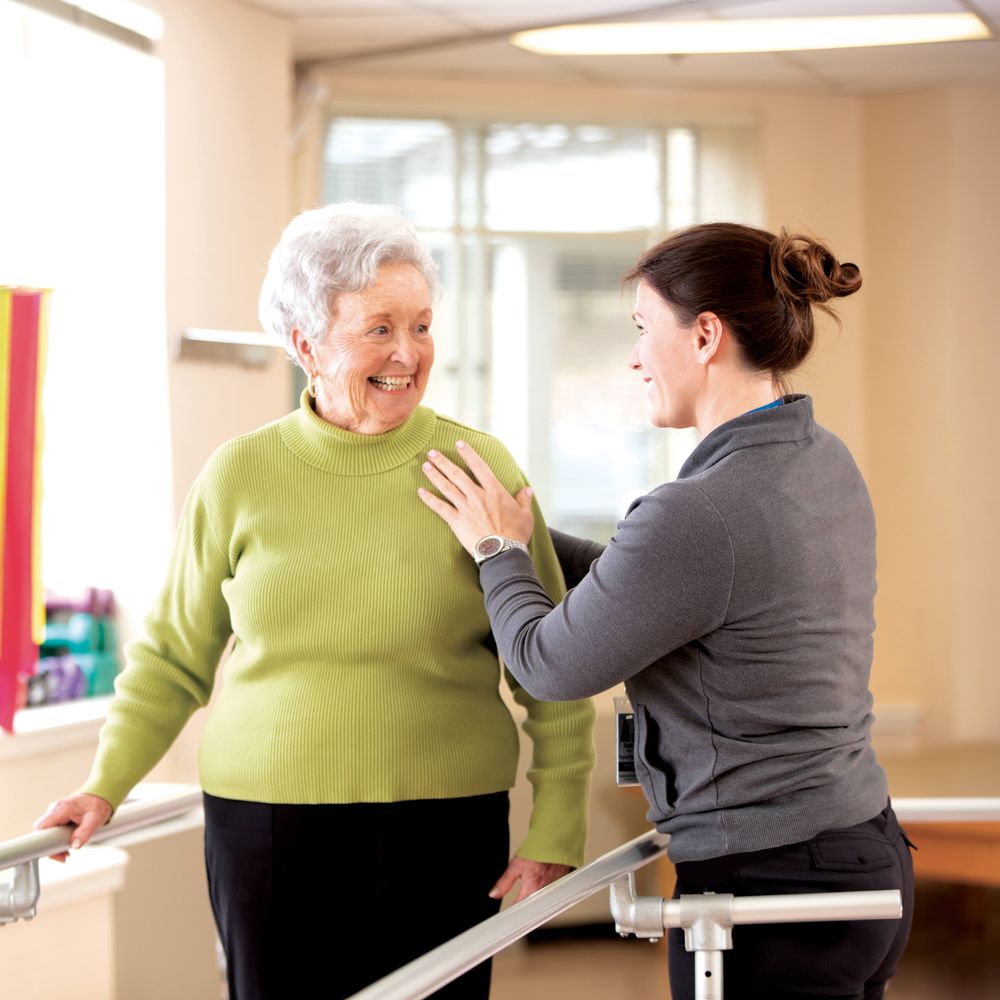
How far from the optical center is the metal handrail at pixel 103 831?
148 cm

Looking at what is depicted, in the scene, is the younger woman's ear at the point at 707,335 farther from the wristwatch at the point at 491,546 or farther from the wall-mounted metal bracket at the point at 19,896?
the wall-mounted metal bracket at the point at 19,896

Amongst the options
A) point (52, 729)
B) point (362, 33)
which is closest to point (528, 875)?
point (52, 729)

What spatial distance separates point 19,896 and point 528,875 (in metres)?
0.58

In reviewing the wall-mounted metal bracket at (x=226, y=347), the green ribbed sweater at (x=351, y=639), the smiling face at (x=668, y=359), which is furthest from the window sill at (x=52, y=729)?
the smiling face at (x=668, y=359)

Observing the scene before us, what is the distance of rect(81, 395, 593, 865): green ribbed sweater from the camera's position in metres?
1.58

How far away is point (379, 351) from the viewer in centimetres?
160

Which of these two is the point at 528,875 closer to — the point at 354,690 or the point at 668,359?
the point at 354,690

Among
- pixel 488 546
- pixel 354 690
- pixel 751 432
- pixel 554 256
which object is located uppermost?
pixel 554 256

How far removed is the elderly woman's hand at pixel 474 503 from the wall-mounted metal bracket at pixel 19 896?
1.99ft

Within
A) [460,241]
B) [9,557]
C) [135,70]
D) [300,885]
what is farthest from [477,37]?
[300,885]

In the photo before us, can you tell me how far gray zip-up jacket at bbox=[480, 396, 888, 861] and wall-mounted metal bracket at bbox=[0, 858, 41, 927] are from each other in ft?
1.99

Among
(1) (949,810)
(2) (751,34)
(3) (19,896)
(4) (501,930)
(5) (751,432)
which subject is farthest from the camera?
(2) (751,34)

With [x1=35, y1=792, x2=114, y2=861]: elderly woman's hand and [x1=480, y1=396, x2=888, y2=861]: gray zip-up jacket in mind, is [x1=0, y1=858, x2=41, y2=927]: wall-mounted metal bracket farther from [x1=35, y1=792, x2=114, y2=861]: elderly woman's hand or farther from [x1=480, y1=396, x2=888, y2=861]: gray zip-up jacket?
[x1=480, y1=396, x2=888, y2=861]: gray zip-up jacket

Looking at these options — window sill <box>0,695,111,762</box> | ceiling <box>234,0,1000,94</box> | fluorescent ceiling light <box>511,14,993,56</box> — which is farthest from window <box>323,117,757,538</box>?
window sill <box>0,695,111,762</box>
